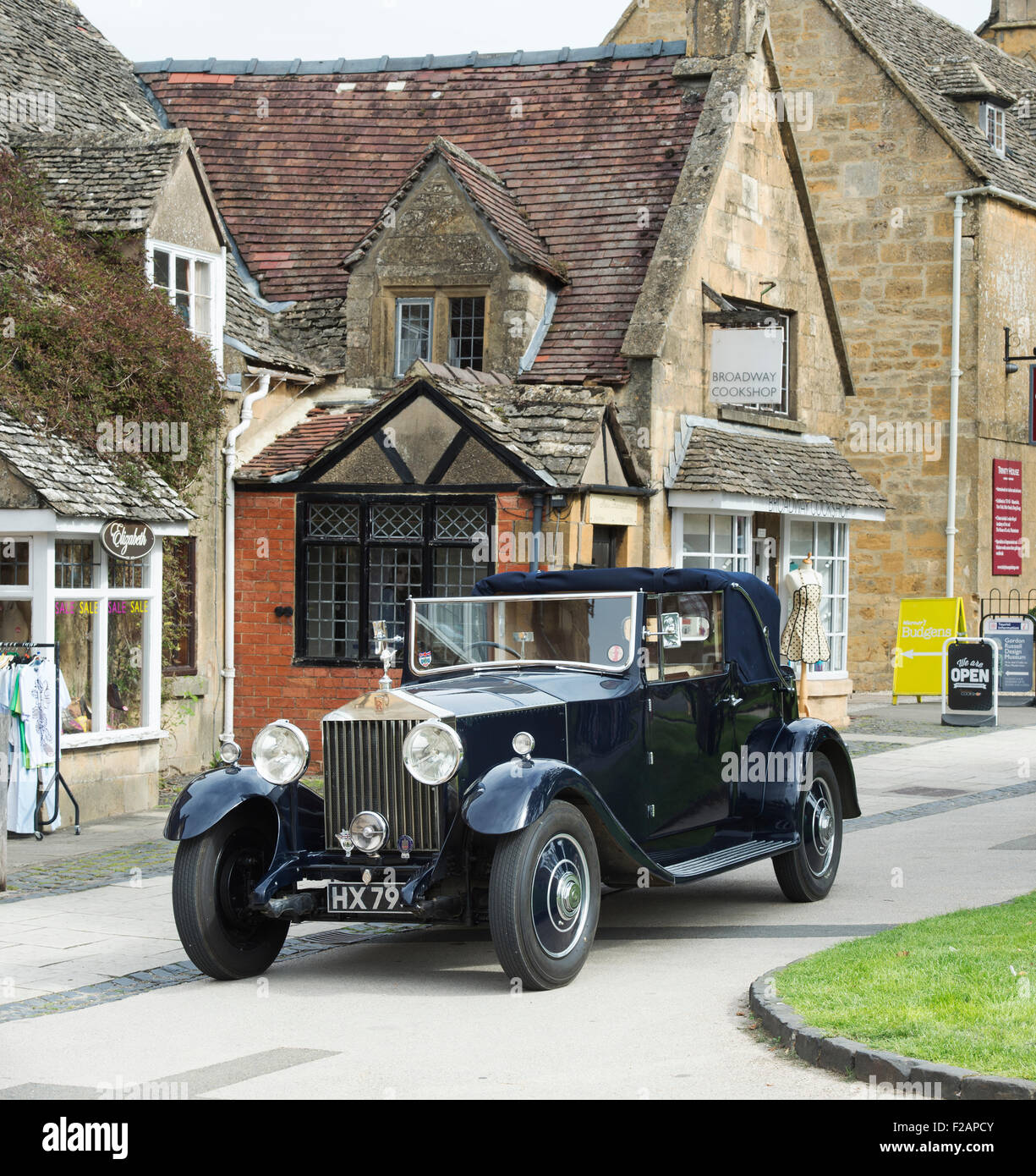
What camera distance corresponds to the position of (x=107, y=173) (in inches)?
675

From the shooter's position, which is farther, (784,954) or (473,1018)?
(784,954)

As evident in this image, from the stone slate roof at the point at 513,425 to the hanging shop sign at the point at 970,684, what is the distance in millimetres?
6297

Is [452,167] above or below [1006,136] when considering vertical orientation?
below

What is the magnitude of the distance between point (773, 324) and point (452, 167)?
4813mm

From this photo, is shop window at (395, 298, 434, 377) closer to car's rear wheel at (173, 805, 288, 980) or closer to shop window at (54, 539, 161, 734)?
shop window at (54, 539, 161, 734)

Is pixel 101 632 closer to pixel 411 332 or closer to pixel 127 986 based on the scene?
pixel 411 332

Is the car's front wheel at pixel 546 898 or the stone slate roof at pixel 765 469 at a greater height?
the stone slate roof at pixel 765 469

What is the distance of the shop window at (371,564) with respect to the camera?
17.8 metres

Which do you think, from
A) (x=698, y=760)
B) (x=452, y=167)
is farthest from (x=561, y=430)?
(x=698, y=760)

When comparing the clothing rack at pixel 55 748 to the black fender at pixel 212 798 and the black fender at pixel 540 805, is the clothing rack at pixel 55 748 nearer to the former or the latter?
the black fender at pixel 212 798

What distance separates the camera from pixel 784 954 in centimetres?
888

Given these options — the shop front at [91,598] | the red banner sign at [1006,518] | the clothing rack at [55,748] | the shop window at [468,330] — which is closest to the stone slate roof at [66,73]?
the shop window at [468,330]

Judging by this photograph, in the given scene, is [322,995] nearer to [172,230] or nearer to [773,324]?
[172,230]

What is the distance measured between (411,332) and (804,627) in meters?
6.15
